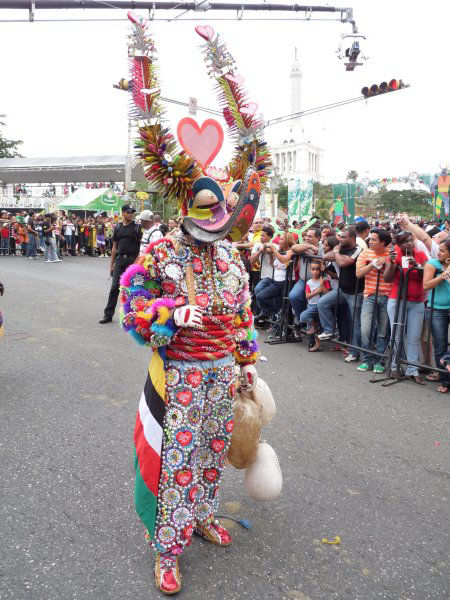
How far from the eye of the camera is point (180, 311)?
7.78 ft

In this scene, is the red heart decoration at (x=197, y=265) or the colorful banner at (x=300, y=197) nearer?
the red heart decoration at (x=197, y=265)

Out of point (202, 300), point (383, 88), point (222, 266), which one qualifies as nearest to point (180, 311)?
point (202, 300)

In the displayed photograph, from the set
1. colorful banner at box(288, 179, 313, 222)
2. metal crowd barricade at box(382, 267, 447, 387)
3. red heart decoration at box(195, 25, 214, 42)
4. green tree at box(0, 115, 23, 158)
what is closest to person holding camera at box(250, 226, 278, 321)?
metal crowd barricade at box(382, 267, 447, 387)

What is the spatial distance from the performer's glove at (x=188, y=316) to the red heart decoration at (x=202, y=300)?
12 cm

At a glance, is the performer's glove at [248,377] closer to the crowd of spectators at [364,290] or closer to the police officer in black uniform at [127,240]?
the crowd of spectators at [364,290]

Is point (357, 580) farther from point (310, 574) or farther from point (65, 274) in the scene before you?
point (65, 274)

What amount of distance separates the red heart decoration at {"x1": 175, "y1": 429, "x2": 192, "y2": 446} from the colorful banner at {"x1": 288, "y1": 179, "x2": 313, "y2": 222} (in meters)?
21.8

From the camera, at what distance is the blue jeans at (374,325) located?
20.8 ft

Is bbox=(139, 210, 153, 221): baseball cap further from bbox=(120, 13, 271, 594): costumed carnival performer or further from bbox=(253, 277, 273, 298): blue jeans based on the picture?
bbox=(120, 13, 271, 594): costumed carnival performer

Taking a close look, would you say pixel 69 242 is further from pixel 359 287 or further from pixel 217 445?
pixel 217 445

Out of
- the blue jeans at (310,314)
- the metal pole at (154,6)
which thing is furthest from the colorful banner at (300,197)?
the blue jeans at (310,314)

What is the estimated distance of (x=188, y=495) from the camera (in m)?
2.51

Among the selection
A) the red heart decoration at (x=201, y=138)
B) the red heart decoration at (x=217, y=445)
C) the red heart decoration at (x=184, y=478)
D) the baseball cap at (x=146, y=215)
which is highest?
the red heart decoration at (x=201, y=138)

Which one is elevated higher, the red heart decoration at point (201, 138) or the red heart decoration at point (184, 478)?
the red heart decoration at point (201, 138)
